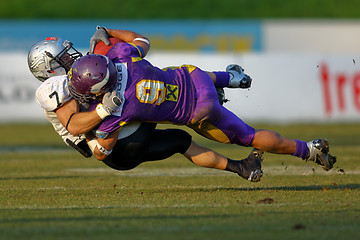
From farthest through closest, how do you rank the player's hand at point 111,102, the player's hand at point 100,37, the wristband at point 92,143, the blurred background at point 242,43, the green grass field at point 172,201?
the blurred background at point 242,43 < the player's hand at point 100,37 < the wristband at point 92,143 < the player's hand at point 111,102 < the green grass field at point 172,201

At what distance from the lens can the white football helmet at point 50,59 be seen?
6.35 meters

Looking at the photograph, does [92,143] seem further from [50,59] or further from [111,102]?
[50,59]

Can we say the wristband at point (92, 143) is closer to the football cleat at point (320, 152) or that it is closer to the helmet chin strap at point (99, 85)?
the helmet chin strap at point (99, 85)

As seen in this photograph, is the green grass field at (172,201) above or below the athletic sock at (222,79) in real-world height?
below

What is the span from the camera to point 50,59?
6355 mm

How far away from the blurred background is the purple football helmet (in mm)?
1882

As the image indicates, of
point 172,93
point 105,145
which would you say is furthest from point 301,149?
point 105,145

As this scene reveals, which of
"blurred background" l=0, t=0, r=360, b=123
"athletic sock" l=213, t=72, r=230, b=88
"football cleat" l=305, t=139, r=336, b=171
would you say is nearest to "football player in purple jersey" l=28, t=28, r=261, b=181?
"football cleat" l=305, t=139, r=336, b=171

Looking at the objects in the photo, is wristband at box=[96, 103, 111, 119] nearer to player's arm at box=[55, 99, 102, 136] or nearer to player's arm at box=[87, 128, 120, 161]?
player's arm at box=[55, 99, 102, 136]

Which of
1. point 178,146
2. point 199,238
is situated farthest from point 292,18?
point 199,238

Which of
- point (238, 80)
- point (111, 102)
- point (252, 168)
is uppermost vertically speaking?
point (238, 80)

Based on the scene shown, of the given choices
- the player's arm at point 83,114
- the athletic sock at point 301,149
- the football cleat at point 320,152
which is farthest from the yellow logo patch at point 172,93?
the football cleat at point 320,152

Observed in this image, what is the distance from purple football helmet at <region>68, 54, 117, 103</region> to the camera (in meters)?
5.64

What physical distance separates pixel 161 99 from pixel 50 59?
119 cm
